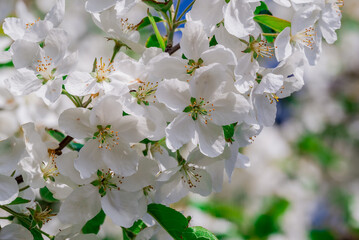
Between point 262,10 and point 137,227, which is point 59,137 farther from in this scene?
point 262,10

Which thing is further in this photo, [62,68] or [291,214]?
[291,214]

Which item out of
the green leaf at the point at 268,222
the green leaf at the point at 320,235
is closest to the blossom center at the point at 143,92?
the green leaf at the point at 268,222

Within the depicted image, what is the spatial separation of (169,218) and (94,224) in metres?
0.18

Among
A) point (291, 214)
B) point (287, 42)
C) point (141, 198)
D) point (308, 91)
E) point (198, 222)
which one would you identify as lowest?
point (308, 91)

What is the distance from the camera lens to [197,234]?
3.05 ft

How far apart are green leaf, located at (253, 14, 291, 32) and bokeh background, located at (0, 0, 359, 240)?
2.11 feet

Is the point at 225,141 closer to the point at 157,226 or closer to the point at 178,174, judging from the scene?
the point at 178,174

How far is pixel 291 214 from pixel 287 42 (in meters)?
2.06

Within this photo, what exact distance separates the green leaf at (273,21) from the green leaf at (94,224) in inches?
19.9

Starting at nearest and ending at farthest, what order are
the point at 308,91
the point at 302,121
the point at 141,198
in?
the point at 141,198, the point at 302,121, the point at 308,91

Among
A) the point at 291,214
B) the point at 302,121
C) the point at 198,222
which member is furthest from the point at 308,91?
the point at 198,222

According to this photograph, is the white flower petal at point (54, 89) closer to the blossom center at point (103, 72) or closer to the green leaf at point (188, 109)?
the blossom center at point (103, 72)

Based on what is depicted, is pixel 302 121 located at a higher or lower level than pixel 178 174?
→ lower

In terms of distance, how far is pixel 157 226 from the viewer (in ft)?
3.27
